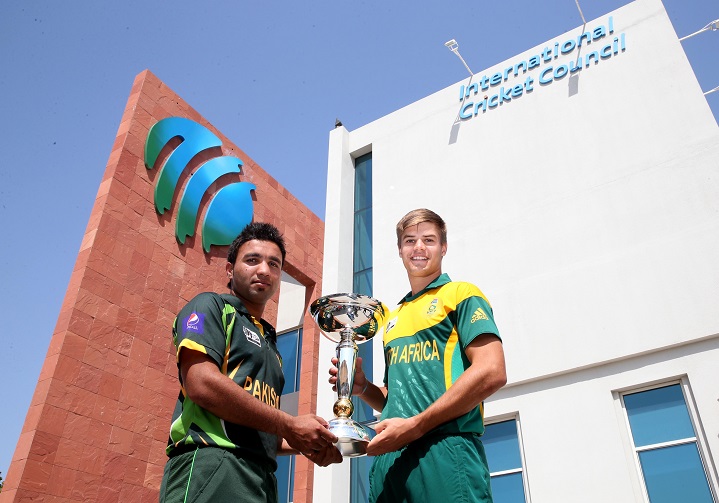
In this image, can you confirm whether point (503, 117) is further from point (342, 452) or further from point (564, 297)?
point (342, 452)

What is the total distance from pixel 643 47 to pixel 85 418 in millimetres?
8527

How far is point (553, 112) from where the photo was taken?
7.67m

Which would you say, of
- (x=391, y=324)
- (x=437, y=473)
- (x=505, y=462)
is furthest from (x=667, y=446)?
(x=437, y=473)

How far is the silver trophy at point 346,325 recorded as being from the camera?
85.3 inches

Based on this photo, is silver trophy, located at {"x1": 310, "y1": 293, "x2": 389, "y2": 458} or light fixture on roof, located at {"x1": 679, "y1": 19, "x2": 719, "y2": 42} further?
light fixture on roof, located at {"x1": 679, "y1": 19, "x2": 719, "y2": 42}

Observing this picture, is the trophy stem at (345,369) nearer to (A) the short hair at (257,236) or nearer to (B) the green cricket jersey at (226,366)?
(B) the green cricket jersey at (226,366)

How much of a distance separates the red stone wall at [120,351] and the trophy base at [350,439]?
6192mm

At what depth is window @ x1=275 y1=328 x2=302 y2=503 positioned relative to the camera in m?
11.0

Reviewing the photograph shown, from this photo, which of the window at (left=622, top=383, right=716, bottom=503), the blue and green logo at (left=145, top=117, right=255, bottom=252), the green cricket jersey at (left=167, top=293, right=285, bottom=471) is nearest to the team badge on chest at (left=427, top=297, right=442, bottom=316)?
the green cricket jersey at (left=167, top=293, right=285, bottom=471)

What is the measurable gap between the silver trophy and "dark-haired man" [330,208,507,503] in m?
0.13

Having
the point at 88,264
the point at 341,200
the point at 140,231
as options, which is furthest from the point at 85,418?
the point at 341,200

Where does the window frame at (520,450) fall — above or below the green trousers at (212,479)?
above

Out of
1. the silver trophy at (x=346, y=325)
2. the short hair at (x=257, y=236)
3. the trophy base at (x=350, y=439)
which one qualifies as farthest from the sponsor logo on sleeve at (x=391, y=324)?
the short hair at (x=257, y=236)

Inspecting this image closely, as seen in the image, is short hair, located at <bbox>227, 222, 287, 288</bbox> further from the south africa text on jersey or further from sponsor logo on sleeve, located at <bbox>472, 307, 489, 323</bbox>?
sponsor logo on sleeve, located at <bbox>472, 307, 489, 323</bbox>
